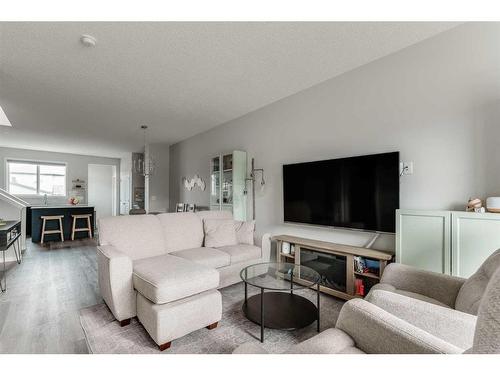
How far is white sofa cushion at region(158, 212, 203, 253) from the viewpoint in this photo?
2.65 meters

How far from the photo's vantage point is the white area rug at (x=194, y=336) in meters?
1.60

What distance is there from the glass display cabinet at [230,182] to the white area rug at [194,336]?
1943mm

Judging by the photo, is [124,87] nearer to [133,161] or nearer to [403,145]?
[403,145]

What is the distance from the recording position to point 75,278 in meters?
2.96

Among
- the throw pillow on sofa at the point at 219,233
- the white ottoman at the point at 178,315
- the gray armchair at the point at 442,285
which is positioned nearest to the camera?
the gray armchair at the point at 442,285

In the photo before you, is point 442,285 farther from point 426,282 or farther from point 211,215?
point 211,215

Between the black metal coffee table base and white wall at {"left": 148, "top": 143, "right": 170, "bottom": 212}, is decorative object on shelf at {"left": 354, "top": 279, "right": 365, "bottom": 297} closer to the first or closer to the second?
the black metal coffee table base

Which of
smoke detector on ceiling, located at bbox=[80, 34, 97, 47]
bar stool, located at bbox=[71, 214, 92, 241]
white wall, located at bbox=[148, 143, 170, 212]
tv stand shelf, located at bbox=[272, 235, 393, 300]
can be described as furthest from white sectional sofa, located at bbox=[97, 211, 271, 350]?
bar stool, located at bbox=[71, 214, 92, 241]

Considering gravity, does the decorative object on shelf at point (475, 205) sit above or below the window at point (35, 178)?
below

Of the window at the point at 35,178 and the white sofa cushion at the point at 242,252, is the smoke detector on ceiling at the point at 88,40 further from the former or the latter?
the window at the point at 35,178

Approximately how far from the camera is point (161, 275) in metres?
1.75

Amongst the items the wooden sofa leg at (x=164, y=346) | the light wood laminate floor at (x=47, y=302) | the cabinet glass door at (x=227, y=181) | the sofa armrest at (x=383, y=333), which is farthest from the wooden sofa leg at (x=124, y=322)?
the cabinet glass door at (x=227, y=181)

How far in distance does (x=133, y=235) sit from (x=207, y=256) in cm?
80

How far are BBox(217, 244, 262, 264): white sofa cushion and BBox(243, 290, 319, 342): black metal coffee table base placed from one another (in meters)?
0.56
